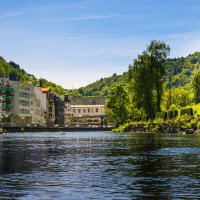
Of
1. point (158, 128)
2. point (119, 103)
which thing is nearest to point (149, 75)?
point (158, 128)

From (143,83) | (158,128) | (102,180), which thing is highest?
(143,83)

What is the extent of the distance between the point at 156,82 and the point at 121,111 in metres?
30.7

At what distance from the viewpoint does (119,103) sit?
188 m

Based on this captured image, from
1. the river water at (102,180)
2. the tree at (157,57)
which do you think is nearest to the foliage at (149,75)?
the tree at (157,57)

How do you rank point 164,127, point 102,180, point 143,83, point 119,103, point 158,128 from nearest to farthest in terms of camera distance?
point 102,180
point 164,127
point 158,128
point 143,83
point 119,103

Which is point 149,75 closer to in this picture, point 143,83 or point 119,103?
point 143,83

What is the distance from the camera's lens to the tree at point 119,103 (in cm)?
18650

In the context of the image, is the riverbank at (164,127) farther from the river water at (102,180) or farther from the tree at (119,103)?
the river water at (102,180)

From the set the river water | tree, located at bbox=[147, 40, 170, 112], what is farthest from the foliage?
the river water

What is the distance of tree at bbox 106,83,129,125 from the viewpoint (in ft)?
Answer: 612

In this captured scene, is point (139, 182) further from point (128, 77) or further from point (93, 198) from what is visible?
point (128, 77)

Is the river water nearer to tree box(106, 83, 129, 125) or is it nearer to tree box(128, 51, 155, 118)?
tree box(128, 51, 155, 118)

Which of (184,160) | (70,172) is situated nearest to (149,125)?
(184,160)

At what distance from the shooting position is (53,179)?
30.1 metres
